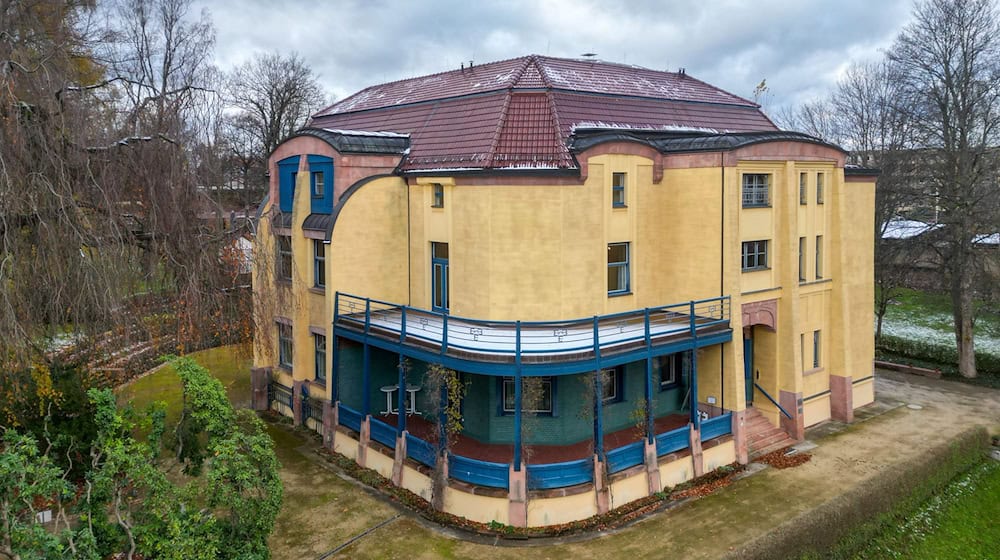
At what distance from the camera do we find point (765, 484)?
17.0m

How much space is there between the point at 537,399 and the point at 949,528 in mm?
9882

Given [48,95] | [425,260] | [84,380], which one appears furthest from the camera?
[425,260]

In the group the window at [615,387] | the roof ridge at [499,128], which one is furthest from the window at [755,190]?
the roof ridge at [499,128]

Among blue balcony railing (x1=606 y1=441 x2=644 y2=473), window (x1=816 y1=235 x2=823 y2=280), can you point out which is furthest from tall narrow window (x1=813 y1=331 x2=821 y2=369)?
blue balcony railing (x1=606 y1=441 x2=644 y2=473)

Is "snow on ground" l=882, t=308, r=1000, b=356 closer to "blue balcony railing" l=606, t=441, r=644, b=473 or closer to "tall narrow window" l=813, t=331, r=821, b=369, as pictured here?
"tall narrow window" l=813, t=331, r=821, b=369

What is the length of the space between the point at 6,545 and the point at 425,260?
12116mm

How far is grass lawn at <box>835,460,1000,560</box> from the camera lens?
15016 mm

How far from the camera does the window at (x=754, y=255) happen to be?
19223 millimetres

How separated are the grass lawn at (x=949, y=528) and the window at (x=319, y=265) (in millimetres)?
14996

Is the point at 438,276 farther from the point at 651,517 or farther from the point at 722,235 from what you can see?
the point at 651,517

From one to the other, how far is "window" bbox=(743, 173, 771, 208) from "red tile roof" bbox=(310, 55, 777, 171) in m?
3.36

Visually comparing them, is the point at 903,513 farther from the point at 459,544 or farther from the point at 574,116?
the point at 574,116

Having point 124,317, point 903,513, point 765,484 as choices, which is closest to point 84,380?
point 124,317

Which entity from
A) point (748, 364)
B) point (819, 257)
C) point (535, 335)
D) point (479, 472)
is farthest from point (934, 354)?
point (479, 472)
